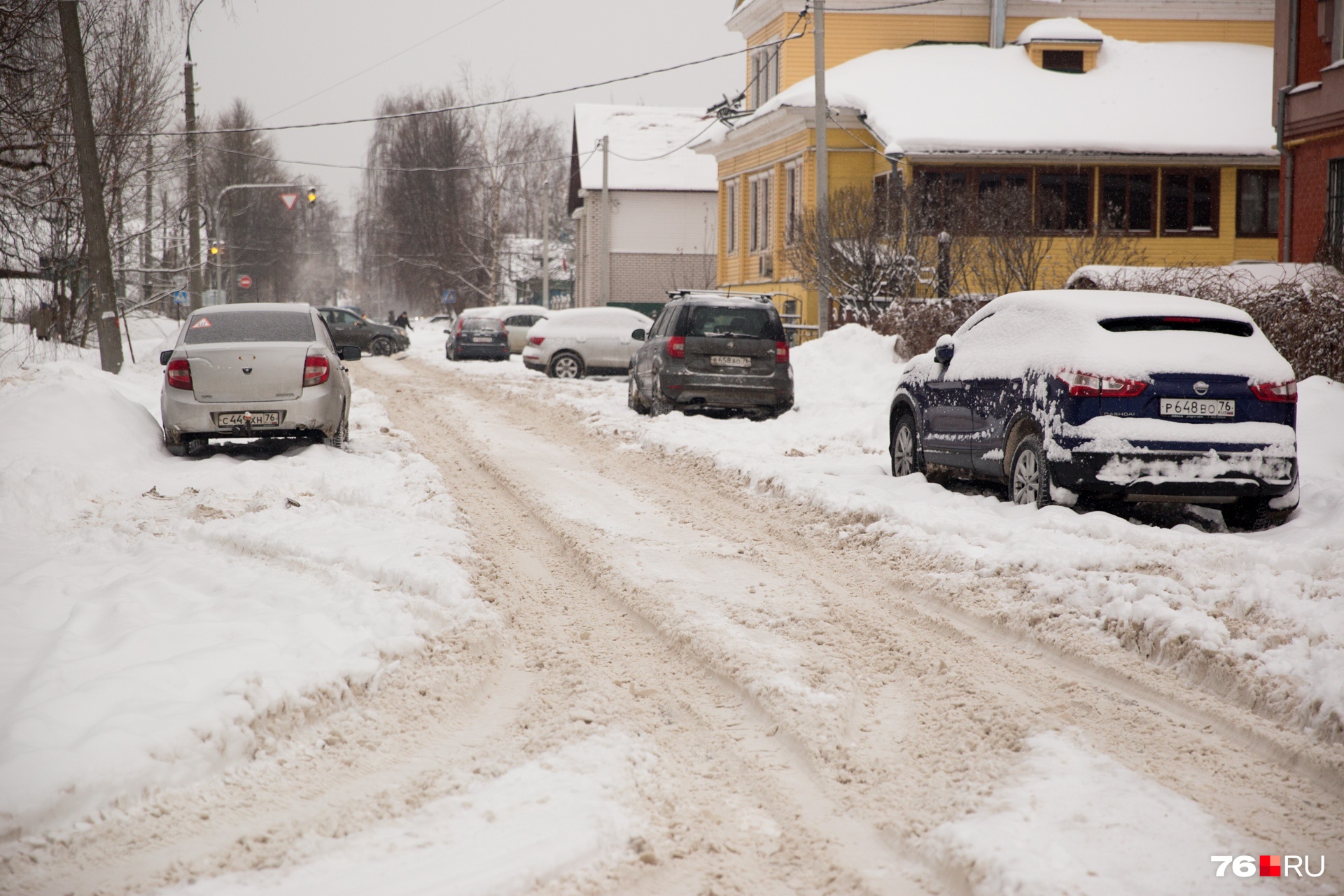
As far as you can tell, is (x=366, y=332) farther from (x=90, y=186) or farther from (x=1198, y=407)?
(x=1198, y=407)

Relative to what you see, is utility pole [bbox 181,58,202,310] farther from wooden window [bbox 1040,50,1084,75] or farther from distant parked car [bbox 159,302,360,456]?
wooden window [bbox 1040,50,1084,75]

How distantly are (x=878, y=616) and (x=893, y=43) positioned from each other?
98.3 ft

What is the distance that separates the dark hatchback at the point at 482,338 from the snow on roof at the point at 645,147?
65.0ft

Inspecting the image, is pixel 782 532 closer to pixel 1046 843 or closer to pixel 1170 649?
pixel 1170 649

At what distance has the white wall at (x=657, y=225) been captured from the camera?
52.6m

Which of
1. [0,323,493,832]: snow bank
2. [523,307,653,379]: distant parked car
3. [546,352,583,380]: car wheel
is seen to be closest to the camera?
[0,323,493,832]: snow bank

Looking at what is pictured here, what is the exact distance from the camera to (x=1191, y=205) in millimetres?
28734

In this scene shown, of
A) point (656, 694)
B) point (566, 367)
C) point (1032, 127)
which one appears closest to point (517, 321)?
point (566, 367)

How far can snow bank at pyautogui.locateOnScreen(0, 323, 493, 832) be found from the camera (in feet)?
13.3

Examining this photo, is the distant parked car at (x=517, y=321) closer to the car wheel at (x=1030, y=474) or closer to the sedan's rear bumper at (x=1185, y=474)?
the car wheel at (x=1030, y=474)

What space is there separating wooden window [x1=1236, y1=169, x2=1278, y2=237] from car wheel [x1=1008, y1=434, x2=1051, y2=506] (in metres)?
24.3

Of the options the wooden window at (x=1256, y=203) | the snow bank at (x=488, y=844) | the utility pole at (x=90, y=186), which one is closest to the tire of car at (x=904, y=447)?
the snow bank at (x=488, y=844)

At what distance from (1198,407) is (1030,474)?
1256mm

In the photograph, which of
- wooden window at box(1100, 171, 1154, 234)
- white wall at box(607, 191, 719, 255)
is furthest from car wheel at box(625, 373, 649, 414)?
white wall at box(607, 191, 719, 255)
